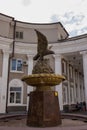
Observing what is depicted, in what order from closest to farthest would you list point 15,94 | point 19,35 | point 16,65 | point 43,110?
point 43,110 < point 15,94 < point 16,65 < point 19,35

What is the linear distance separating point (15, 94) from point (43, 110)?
1462 centimetres

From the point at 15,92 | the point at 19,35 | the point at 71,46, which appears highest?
the point at 19,35

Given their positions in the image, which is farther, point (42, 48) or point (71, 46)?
point (71, 46)

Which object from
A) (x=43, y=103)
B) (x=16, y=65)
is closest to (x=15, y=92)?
(x=16, y=65)

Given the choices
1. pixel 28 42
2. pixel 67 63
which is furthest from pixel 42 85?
pixel 67 63

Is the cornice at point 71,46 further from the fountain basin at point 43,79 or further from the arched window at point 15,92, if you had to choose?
the fountain basin at point 43,79

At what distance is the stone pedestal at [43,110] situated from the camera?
7715 mm

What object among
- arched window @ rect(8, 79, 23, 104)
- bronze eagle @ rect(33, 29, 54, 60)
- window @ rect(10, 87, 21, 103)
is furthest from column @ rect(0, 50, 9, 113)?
bronze eagle @ rect(33, 29, 54, 60)

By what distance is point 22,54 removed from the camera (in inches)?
899

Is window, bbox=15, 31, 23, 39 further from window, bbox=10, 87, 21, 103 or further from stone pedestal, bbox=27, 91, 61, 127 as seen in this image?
stone pedestal, bbox=27, 91, 61, 127

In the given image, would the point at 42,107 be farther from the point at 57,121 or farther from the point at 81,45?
the point at 81,45

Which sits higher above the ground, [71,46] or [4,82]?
[71,46]

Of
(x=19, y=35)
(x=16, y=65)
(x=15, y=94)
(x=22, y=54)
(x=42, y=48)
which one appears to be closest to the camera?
(x=42, y=48)

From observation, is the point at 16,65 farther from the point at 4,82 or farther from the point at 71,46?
the point at 71,46
